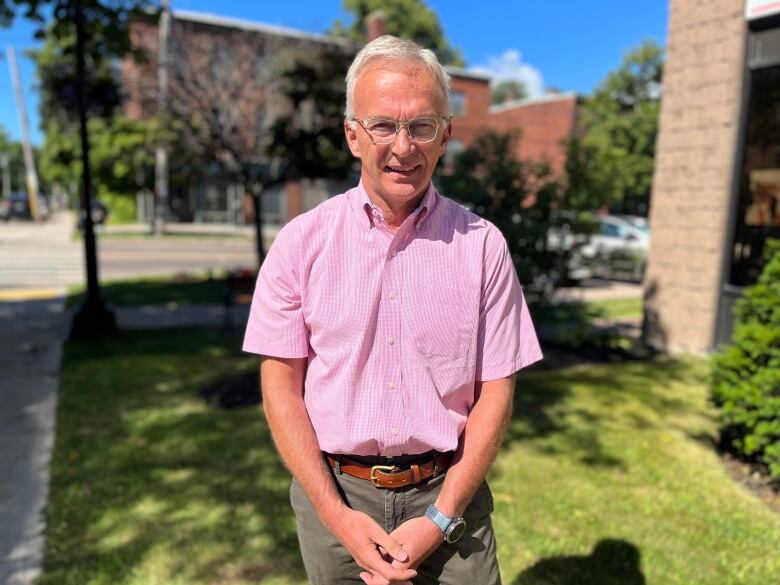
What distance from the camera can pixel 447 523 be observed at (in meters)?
1.66

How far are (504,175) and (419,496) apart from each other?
17.7 ft

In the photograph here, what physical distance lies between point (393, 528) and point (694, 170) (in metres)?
6.70

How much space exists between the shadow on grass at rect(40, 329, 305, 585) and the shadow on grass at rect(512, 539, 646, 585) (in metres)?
1.17

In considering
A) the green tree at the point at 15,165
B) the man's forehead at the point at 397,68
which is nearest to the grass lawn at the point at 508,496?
the man's forehead at the point at 397,68

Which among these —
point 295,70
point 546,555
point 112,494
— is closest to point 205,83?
point 295,70

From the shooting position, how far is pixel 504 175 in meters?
6.70

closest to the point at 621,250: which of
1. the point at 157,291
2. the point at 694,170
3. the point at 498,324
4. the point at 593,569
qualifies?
the point at 694,170

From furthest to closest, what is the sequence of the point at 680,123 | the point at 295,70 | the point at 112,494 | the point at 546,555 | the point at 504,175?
the point at 295,70, the point at 680,123, the point at 504,175, the point at 112,494, the point at 546,555

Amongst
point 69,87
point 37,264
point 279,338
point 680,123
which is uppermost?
point 69,87

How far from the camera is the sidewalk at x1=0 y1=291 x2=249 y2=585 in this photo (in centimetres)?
336

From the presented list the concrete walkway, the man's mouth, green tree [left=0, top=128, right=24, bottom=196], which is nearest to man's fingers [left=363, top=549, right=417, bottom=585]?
the man's mouth

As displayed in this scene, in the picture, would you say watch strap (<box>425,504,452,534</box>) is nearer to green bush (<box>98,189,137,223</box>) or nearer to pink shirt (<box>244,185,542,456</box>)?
pink shirt (<box>244,185,542,456</box>)

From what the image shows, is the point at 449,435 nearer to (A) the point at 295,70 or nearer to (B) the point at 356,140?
(B) the point at 356,140

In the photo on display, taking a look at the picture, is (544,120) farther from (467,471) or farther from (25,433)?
(467,471)
